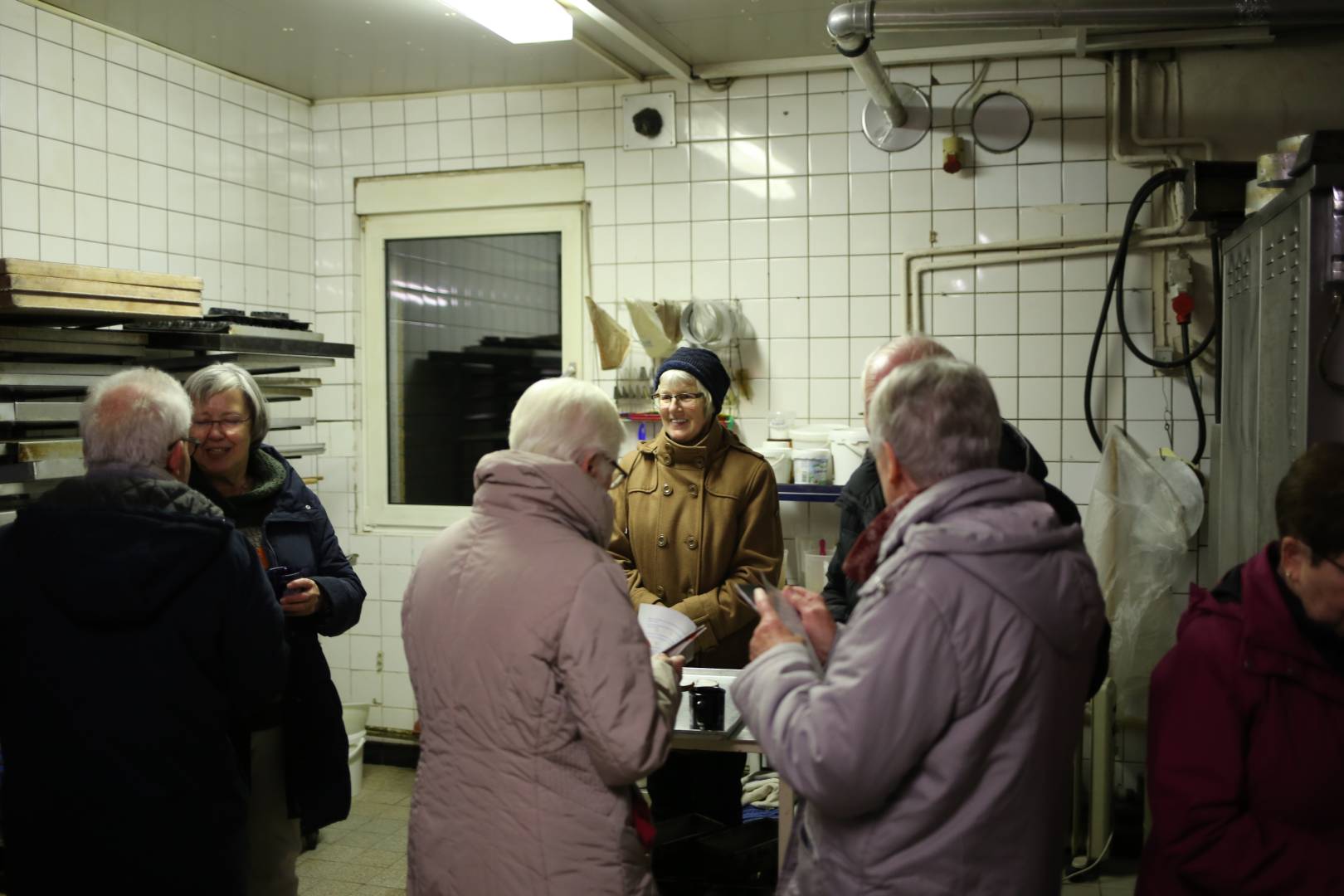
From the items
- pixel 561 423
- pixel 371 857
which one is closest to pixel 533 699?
pixel 561 423

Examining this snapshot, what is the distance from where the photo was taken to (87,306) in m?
3.03

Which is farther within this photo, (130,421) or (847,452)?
(847,452)

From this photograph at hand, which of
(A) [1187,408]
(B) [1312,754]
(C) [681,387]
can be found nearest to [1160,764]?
(B) [1312,754]

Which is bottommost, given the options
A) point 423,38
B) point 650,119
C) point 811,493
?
point 811,493

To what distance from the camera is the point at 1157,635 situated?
11.8 feet

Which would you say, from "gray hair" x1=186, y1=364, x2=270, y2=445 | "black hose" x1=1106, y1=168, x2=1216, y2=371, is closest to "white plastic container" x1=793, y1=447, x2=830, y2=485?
"black hose" x1=1106, y1=168, x2=1216, y2=371

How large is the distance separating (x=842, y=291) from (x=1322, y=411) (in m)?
1.93

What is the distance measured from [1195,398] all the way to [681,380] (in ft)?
6.18

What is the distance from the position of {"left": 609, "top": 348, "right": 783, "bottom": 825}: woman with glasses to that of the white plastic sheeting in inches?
47.0

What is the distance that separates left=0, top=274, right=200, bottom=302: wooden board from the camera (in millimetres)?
2857

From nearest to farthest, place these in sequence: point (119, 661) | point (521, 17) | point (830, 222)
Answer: point (119, 661), point (521, 17), point (830, 222)

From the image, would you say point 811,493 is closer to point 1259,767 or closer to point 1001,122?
point 1001,122

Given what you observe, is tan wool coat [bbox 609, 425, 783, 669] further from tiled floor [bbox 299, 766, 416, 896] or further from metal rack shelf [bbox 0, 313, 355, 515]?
metal rack shelf [bbox 0, 313, 355, 515]

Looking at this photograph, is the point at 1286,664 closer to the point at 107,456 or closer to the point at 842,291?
the point at 107,456
